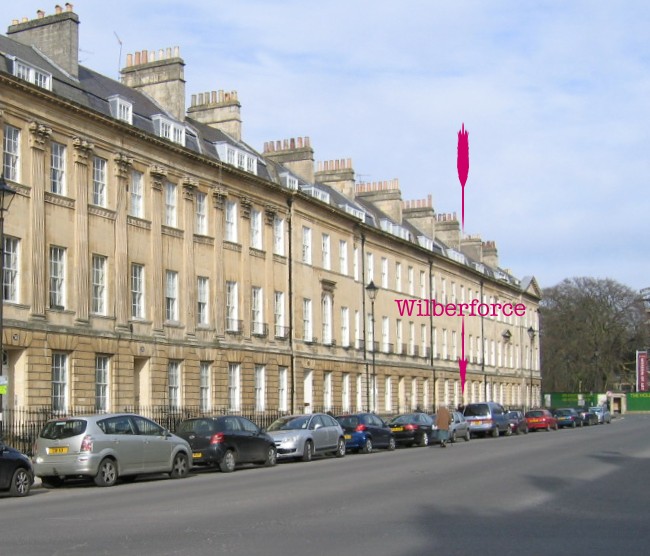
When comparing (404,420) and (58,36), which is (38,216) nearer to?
(58,36)

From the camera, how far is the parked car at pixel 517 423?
53888 millimetres

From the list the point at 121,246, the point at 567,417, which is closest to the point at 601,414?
the point at 567,417

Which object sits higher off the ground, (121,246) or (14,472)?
(121,246)

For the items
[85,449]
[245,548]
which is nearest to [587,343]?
[85,449]

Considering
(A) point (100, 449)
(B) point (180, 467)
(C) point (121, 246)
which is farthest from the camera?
(C) point (121, 246)

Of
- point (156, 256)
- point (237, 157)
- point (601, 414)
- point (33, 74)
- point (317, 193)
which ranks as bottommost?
A: point (601, 414)

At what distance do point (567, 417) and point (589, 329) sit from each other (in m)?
46.1

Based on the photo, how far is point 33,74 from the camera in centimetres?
3400

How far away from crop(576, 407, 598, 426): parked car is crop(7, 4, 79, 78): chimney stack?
43.2 metres

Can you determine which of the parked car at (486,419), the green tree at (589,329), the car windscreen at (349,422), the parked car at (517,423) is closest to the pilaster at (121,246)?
the car windscreen at (349,422)

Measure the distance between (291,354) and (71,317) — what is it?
16.3m

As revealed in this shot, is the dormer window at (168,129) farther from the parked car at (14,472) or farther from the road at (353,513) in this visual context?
the parked car at (14,472)

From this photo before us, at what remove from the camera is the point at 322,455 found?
114ft

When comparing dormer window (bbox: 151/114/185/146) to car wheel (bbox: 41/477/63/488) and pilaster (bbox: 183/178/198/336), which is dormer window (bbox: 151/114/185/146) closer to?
pilaster (bbox: 183/178/198/336)
